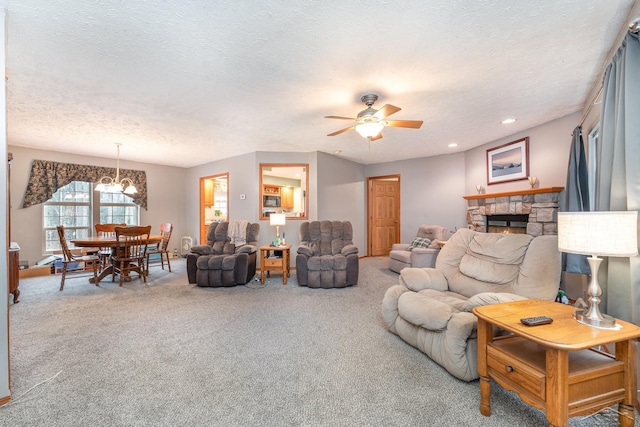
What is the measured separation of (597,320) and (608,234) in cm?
44

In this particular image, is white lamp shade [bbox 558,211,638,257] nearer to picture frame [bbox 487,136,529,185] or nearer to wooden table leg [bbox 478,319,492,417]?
wooden table leg [bbox 478,319,492,417]

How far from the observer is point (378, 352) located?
228cm

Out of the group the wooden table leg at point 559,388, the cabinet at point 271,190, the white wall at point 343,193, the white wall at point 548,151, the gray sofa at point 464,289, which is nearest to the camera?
the wooden table leg at point 559,388

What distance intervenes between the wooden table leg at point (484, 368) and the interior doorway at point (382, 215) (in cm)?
538

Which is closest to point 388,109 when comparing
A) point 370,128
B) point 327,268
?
point 370,128

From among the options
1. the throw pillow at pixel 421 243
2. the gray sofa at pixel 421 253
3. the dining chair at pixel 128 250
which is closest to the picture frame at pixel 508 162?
the gray sofa at pixel 421 253

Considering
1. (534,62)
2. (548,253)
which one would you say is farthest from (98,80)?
(548,253)

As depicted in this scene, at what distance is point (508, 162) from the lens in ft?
15.0

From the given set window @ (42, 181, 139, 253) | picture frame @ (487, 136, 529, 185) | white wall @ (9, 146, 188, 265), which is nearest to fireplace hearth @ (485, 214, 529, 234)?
picture frame @ (487, 136, 529, 185)

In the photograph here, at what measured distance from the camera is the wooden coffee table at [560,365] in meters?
1.21

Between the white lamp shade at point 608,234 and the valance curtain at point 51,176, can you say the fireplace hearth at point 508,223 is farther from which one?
the valance curtain at point 51,176

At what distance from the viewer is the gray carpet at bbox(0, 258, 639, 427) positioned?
5.18 ft

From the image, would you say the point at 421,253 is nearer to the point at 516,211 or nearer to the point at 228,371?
the point at 516,211

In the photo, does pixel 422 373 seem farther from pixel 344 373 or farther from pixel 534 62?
pixel 534 62
